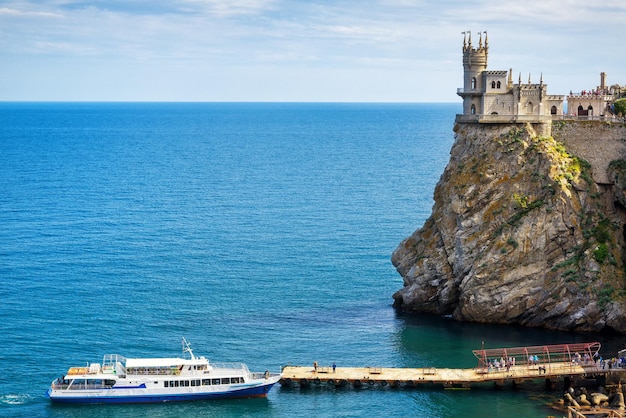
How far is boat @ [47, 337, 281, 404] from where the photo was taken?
7956cm

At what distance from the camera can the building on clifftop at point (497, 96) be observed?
101 metres

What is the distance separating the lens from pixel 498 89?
103m

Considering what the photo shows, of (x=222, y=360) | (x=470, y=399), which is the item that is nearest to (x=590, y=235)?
(x=470, y=399)

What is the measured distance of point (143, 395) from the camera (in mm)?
80250

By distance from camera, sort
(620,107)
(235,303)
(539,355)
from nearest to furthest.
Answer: (539,355)
(620,107)
(235,303)

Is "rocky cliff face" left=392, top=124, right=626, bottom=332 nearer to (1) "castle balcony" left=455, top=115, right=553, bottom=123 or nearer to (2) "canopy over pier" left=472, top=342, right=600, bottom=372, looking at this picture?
(1) "castle balcony" left=455, top=115, right=553, bottom=123

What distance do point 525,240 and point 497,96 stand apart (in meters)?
16.5

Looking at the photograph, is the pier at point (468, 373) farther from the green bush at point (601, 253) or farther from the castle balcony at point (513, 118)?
the castle balcony at point (513, 118)

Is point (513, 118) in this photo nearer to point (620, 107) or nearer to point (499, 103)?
point (499, 103)

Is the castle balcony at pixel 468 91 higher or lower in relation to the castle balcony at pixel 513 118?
higher

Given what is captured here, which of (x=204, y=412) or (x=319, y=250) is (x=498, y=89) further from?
(x=204, y=412)

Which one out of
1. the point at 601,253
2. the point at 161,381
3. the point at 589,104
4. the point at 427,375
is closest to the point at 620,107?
the point at 589,104

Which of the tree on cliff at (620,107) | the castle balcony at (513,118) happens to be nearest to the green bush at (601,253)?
the castle balcony at (513,118)

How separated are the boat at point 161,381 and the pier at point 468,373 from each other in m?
3.56
